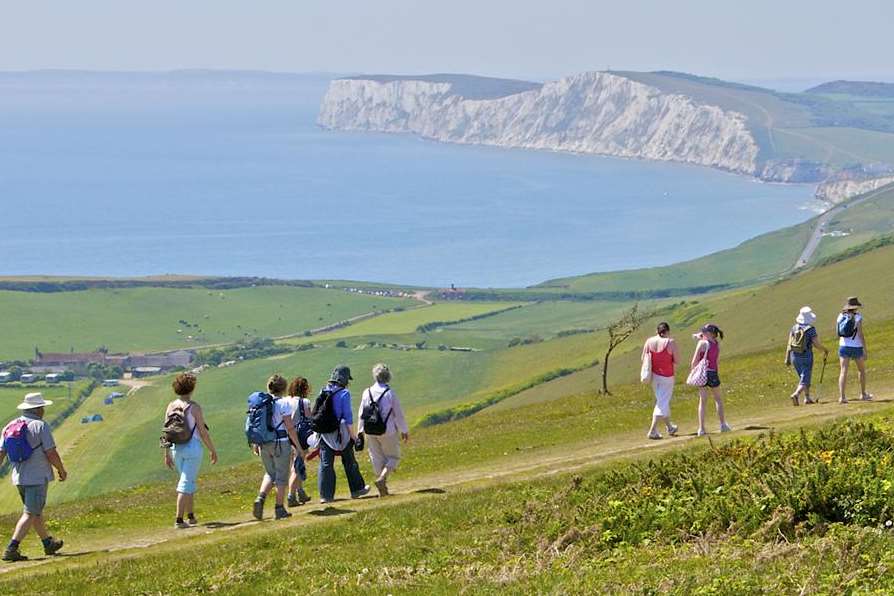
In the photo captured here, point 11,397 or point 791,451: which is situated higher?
point 791,451

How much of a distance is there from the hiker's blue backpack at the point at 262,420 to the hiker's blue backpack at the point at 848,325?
44.8 ft

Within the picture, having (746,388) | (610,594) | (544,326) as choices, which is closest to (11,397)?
(544,326)

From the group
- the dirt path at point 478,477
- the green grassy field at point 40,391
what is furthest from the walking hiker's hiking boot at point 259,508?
the green grassy field at point 40,391

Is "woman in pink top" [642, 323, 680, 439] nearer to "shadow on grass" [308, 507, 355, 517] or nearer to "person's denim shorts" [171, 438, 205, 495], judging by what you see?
"shadow on grass" [308, 507, 355, 517]

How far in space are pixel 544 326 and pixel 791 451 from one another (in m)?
169

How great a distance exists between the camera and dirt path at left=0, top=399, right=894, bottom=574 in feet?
66.7

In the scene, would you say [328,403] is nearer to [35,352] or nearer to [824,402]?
[824,402]

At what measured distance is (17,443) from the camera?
19.3 metres

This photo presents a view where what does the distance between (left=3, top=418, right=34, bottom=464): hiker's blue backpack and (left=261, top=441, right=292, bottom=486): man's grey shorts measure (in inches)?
150

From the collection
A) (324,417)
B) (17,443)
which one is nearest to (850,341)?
(324,417)

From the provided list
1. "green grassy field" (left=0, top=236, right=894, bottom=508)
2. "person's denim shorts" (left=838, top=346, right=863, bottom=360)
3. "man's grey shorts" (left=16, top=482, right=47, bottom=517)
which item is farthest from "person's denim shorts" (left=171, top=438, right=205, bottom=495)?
"green grassy field" (left=0, top=236, right=894, bottom=508)

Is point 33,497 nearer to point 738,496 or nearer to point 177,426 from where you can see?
point 177,426

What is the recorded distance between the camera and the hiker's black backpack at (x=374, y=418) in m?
22.8

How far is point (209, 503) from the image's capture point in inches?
1058
